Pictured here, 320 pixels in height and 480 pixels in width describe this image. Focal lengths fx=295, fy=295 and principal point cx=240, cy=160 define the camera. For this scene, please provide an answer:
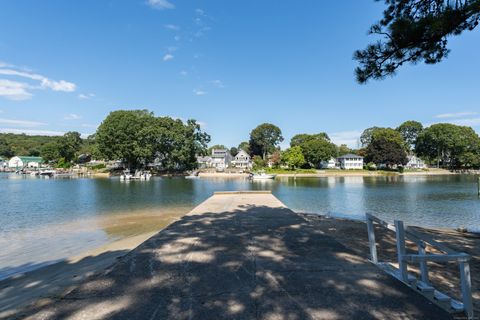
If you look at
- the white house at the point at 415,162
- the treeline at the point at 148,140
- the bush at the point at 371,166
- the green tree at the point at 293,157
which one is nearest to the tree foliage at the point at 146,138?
the treeline at the point at 148,140

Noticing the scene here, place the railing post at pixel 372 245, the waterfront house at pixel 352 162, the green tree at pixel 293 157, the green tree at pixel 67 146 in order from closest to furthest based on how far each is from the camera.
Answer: the railing post at pixel 372 245 < the green tree at pixel 293 157 < the waterfront house at pixel 352 162 < the green tree at pixel 67 146

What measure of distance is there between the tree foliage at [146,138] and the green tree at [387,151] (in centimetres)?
4707

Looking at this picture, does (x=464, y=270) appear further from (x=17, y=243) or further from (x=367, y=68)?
(x=17, y=243)

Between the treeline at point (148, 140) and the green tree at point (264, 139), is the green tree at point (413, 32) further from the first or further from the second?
the green tree at point (264, 139)

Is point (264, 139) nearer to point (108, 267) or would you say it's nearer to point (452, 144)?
point (452, 144)

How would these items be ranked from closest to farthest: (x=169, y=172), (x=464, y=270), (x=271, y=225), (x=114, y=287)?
(x=464, y=270) → (x=114, y=287) → (x=271, y=225) → (x=169, y=172)

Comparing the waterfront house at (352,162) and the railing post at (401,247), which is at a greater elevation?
the waterfront house at (352,162)

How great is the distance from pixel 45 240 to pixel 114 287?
31.6ft

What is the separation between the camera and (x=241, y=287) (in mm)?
3807

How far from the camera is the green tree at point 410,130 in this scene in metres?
100

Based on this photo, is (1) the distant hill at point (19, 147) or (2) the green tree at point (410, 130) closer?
Result: (2) the green tree at point (410, 130)

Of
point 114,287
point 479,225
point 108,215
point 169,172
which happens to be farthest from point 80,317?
point 169,172

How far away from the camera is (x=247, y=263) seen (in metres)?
4.79

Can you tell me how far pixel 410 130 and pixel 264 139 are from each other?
5003 cm
